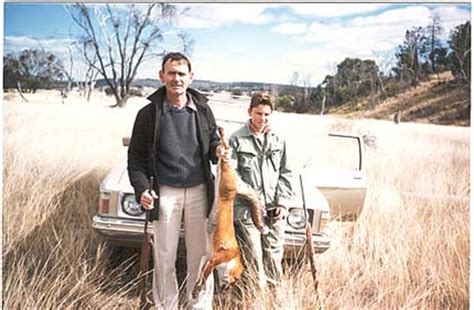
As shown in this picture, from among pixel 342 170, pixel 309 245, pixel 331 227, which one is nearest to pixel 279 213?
pixel 309 245

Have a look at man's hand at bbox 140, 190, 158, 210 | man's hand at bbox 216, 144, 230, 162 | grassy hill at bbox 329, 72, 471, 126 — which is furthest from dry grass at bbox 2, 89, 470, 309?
man's hand at bbox 140, 190, 158, 210

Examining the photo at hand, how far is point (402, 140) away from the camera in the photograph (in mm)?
3945

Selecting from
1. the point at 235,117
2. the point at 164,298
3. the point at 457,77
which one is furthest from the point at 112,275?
the point at 457,77

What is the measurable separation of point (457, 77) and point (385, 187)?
72cm

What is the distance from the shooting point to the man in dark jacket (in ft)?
12.1

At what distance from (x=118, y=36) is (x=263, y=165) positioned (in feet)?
3.64

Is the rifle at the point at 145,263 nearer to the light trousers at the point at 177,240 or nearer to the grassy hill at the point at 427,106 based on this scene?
the light trousers at the point at 177,240

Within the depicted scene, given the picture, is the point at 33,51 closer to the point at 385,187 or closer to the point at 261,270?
the point at 261,270

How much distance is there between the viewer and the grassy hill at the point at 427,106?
3.91 metres

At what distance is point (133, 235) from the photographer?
375 cm

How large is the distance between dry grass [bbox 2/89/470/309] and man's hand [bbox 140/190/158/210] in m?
0.42

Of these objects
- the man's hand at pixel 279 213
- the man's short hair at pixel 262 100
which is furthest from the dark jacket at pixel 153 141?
the man's hand at pixel 279 213

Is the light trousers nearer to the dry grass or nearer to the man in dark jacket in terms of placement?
the man in dark jacket

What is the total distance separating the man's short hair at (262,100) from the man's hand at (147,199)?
0.73 metres
